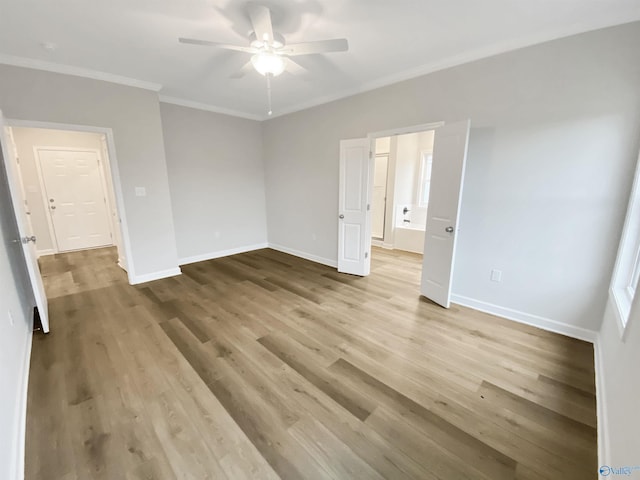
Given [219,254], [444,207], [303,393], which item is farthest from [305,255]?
[303,393]

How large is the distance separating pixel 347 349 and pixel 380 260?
9.38 ft

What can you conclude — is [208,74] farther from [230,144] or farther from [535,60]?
[535,60]

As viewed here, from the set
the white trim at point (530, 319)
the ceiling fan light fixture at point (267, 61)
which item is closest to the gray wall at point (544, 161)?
the white trim at point (530, 319)

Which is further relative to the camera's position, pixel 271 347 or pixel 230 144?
pixel 230 144

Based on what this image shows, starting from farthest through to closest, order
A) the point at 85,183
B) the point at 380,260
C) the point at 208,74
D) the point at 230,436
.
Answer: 1. the point at 85,183
2. the point at 380,260
3. the point at 208,74
4. the point at 230,436

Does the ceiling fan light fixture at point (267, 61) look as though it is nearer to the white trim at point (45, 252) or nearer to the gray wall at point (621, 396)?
the gray wall at point (621, 396)

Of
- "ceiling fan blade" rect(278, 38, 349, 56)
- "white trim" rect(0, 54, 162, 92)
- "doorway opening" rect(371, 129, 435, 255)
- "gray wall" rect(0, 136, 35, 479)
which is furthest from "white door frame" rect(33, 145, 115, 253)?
"doorway opening" rect(371, 129, 435, 255)

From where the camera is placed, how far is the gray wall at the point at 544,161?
2129 millimetres

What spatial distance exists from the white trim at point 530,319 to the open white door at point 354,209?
1.44 meters

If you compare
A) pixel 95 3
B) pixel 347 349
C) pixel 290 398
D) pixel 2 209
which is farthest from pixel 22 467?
pixel 95 3

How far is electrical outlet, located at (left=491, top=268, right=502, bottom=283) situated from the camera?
2830mm

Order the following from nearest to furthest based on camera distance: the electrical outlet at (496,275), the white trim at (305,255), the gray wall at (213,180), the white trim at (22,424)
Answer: the white trim at (22,424) → the electrical outlet at (496,275) → the gray wall at (213,180) → the white trim at (305,255)

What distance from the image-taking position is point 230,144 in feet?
16.3

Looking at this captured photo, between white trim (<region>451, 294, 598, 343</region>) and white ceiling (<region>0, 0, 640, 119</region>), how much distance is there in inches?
100.0
